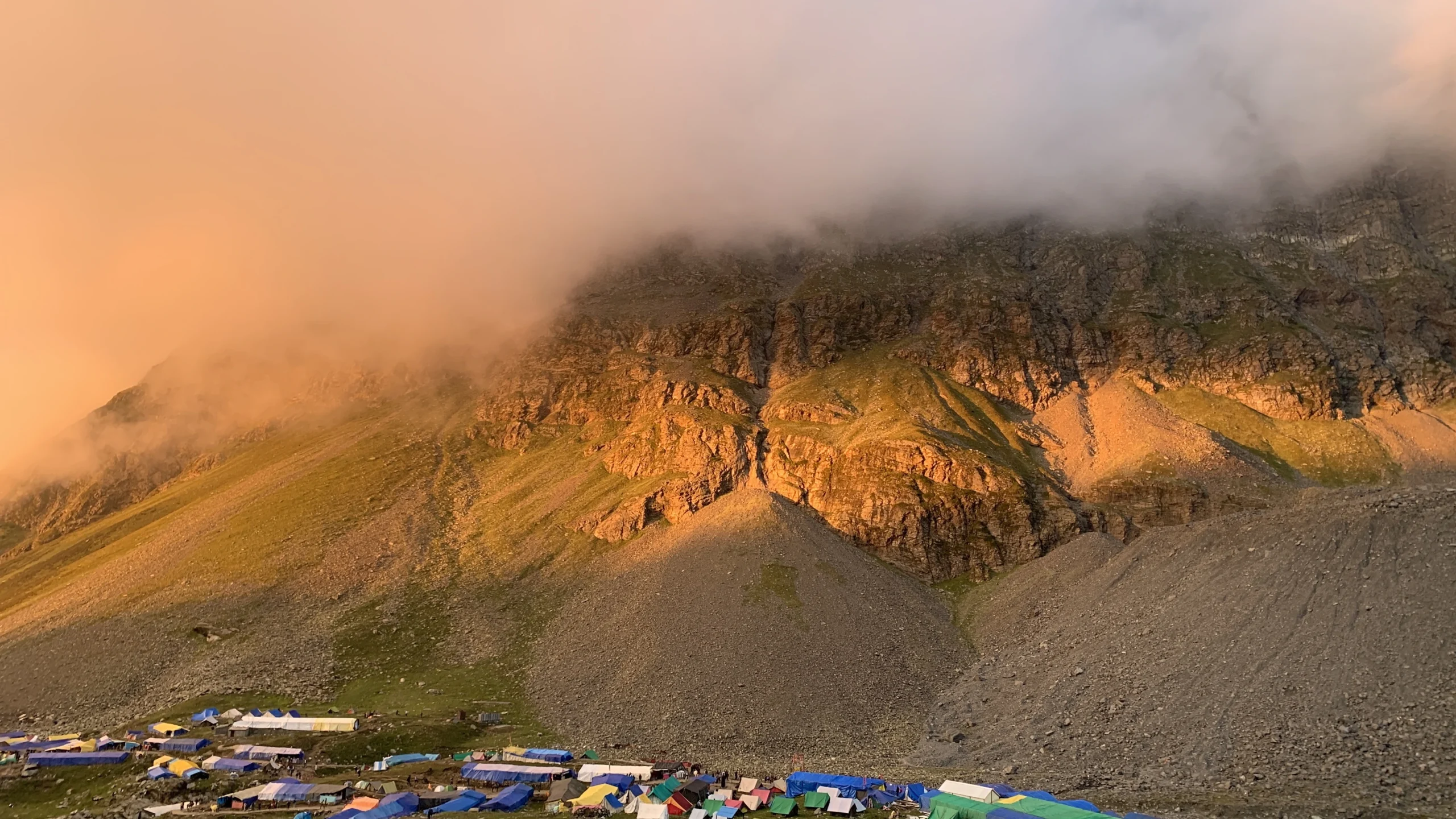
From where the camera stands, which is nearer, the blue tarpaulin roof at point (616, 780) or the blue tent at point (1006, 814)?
the blue tent at point (1006, 814)

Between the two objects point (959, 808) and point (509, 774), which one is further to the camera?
point (509, 774)

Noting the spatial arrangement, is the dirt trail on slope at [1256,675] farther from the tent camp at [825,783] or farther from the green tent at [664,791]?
the green tent at [664,791]

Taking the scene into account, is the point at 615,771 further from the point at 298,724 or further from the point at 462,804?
the point at 298,724

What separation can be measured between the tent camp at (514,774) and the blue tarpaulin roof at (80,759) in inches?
1203

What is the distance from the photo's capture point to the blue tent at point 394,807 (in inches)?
1889

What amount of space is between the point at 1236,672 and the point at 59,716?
118m

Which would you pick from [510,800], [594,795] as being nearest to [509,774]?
[510,800]

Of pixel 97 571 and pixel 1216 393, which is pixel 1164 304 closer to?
pixel 1216 393

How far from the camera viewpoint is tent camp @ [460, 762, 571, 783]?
57594 mm

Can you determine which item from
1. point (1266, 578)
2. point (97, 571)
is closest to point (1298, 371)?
point (1266, 578)

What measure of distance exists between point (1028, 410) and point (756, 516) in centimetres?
8311

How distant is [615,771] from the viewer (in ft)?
185

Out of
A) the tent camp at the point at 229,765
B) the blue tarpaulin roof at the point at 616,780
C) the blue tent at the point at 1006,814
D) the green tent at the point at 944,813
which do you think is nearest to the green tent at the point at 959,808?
the green tent at the point at 944,813

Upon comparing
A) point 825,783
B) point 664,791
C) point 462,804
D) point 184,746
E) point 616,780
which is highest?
point 184,746
